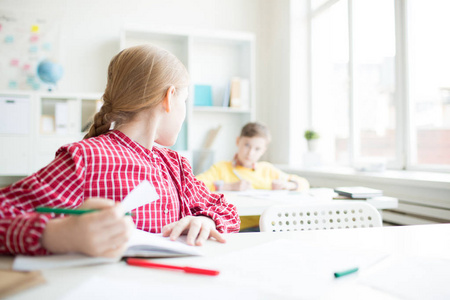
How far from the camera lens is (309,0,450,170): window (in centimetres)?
233

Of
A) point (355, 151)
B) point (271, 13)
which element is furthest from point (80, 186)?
point (271, 13)

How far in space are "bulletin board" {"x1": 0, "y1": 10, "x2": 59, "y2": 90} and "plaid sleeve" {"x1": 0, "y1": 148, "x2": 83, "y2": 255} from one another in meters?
2.77

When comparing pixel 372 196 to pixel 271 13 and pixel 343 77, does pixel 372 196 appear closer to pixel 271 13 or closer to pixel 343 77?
pixel 343 77

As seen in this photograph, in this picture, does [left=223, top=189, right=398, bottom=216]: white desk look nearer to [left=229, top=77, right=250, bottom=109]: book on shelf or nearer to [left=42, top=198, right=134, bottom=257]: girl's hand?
[left=42, top=198, right=134, bottom=257]: girl's hand

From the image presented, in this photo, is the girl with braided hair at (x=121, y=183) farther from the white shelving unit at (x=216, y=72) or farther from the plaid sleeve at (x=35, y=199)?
the white shelving unit at (x=216, y=72)

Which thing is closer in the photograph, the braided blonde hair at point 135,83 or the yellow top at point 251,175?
the braided blonde hair at point 135,83

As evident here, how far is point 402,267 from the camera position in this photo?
639 millimetres

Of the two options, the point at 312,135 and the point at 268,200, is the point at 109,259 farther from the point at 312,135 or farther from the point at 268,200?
the point at 312,135

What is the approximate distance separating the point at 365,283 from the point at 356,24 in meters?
2.96

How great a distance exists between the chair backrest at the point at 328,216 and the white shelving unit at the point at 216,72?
2.23 m

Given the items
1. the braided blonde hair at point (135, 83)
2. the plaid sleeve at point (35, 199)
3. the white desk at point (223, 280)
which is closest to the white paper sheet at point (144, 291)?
the white desk at point (223, 280)

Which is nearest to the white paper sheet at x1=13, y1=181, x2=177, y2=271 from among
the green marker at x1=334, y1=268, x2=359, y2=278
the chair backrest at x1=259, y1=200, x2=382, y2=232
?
the green marker at x1=334, y1=268, x2=359, y2=278

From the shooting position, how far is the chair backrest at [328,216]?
1209 mm

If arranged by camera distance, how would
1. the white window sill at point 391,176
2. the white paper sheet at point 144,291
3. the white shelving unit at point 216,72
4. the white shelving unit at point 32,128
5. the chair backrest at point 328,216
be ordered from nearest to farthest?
1. the white paper sheet at point 144,291
2. the chair backrest at point 328,216
3. the white window sill at point 391,176
4. the white shelving unit at point 32,128
5. the white shelving unit at point 216,72
